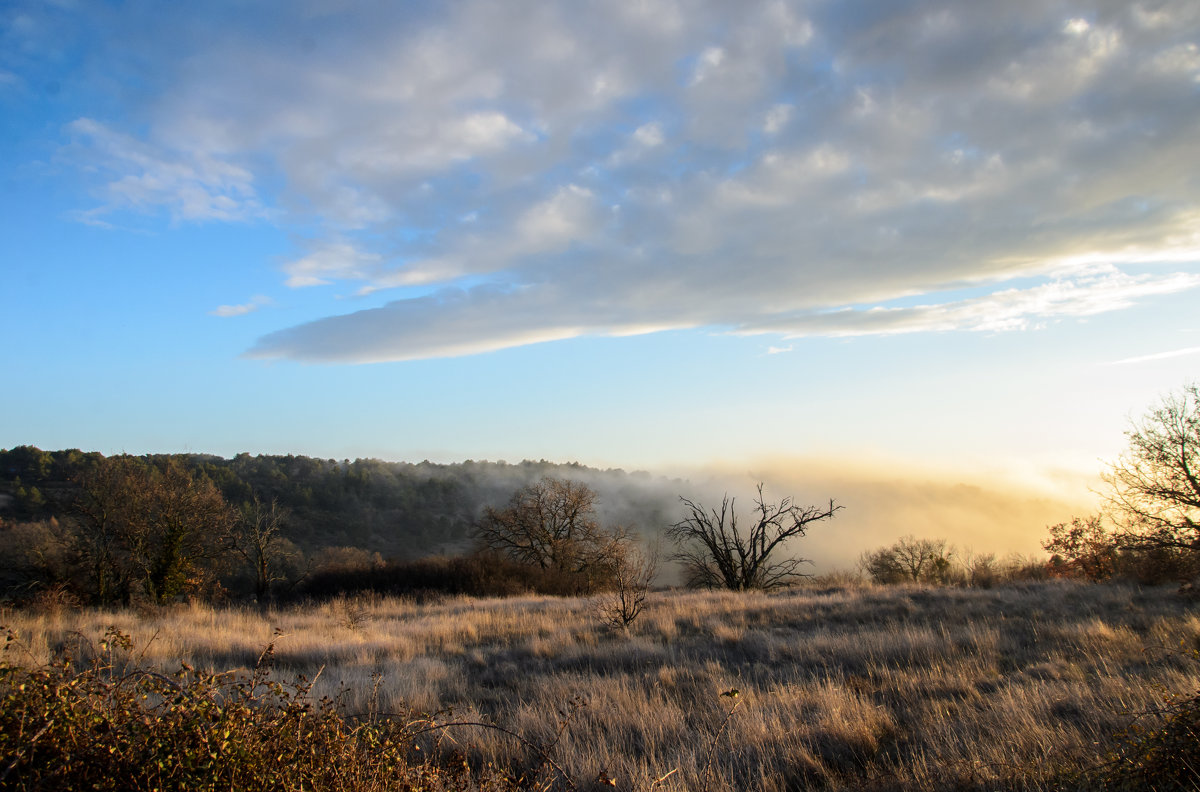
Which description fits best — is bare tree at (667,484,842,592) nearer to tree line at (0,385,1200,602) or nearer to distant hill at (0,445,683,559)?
tree line at (0,385,1200,602)

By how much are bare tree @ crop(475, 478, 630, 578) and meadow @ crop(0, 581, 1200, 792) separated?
20861mm

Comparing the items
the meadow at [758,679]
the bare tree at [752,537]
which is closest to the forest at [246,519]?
the meadow at [758,679]

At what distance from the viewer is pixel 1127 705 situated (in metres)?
5.34

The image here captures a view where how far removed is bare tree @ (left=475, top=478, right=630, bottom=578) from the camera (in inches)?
1414

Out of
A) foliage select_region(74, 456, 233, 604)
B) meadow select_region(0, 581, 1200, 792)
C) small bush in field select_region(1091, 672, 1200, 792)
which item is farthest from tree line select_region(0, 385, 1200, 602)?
small bush in field select_region(1091, 672, 1200, 792)

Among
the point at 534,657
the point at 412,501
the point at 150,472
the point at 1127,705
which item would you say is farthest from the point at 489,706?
the point at 412,501

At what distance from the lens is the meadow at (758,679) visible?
→ 4.53m

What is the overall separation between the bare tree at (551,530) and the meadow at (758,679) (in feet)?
68.4

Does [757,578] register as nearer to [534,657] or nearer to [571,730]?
[534,657]

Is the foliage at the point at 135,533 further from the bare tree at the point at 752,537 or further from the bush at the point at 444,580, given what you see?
the bare tree at the point at 752,537

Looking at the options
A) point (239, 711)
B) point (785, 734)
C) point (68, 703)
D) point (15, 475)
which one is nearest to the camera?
point (68, 703)

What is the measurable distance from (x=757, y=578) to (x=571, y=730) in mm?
22642

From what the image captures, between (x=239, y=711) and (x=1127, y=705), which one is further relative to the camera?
(x=1127, y=705)

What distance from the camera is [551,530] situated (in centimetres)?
3744
